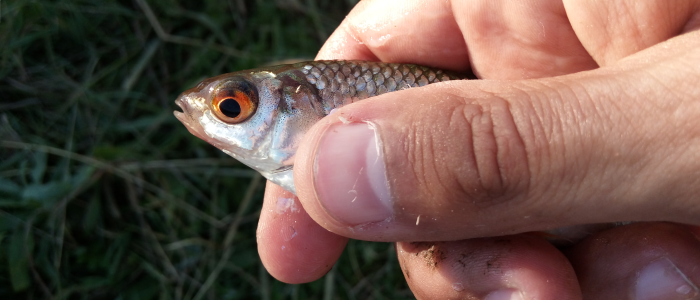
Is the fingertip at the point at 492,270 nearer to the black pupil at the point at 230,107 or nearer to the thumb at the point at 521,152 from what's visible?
the thumb at the point at 521,152

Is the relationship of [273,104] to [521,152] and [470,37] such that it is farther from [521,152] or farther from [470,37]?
[470,37]

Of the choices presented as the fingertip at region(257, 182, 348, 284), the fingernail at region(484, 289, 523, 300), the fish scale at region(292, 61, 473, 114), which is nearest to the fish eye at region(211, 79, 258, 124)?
the fish scale at region(292, 61, 473, 114)

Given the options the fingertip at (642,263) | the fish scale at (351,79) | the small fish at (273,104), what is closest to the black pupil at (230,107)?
the small fish at (273,104)

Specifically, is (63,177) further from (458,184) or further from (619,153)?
(619,153)

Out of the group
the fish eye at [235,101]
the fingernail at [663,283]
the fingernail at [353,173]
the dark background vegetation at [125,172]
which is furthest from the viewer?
the dark background vegetation at [125,172]

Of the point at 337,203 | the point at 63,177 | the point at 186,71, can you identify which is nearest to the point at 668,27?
the point at 337,203

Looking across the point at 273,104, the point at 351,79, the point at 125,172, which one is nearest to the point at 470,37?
the point at 351,79
